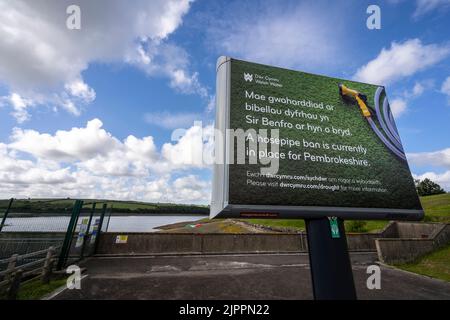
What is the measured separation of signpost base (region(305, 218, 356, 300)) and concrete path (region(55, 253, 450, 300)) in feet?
15.2

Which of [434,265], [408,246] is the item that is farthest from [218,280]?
[408,246]

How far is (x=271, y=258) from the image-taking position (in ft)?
40.1

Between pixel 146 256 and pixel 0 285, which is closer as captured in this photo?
pixel 0 285

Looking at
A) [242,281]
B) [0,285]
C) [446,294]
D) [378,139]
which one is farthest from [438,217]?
[0,285]

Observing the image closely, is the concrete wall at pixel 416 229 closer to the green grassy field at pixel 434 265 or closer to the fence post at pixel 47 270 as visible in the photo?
the green grassy field at pixel 434 265

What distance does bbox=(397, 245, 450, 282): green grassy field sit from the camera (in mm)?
9756

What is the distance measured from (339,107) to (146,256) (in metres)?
12.2

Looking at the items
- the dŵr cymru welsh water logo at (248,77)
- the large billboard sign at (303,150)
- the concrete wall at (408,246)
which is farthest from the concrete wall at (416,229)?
the dŵr cymru welsh water logo at (248,77)

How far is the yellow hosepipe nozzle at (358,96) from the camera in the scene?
3451 millimetres

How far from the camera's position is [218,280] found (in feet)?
26.1
